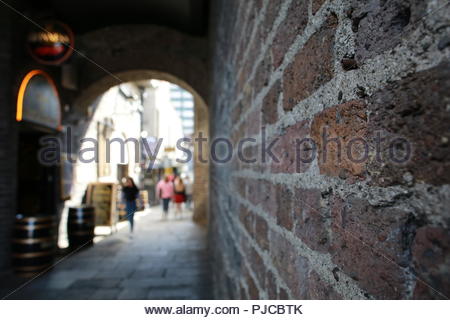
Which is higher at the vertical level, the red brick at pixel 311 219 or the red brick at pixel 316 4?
the red brick at pixel 316 4

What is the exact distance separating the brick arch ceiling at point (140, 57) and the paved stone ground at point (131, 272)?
2.51 metres

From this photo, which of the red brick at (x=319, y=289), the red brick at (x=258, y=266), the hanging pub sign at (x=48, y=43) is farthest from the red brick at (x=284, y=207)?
the hanging pub sign at (x=48, y=43)

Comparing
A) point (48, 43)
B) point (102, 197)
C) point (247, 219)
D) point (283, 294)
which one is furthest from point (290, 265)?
point (102, 197)

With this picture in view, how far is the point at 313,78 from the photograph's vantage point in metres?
0.51

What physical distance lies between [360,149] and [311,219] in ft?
0.58

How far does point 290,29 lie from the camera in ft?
2.03

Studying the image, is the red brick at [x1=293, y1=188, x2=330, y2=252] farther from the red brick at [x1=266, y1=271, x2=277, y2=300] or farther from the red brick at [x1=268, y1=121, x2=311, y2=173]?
the red brick at [x1=266, y1=271, x2=277, y2=300]

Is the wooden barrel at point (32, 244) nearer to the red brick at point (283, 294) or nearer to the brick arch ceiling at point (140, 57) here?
the brick arch ceiling at point (140, 57)

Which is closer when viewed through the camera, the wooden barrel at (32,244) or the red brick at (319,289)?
the red brick at (319,289)

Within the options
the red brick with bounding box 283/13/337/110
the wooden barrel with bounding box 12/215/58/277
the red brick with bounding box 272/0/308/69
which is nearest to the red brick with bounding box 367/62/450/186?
the red brick with bounding box 283/13/337/110

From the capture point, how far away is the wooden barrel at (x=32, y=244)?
12.4 feet

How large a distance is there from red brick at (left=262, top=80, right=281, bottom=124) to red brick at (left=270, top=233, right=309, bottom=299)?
0.26 m

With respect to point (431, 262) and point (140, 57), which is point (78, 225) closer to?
point (140, 57)

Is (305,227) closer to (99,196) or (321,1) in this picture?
(321,1)
